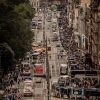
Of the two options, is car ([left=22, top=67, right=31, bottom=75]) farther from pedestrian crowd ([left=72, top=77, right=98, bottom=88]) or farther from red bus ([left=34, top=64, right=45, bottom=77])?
pedestrian crowd ([left=72, top=77, right=98, bottom=88])

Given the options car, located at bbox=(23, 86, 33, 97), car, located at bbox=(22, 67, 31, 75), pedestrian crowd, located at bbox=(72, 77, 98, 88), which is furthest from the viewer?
car, located at bbox=(22, 67, 31, 75)

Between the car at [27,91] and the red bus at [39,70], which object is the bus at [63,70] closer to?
the red bus at [39,70]

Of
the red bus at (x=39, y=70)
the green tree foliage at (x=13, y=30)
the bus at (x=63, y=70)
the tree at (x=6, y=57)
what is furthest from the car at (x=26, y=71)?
the tree at (x=6, y=57)

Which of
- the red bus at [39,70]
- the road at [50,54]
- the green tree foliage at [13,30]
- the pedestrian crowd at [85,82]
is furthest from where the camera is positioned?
the red bus at [39,70]

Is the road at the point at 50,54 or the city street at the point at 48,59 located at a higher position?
the city street at the point at 48,59

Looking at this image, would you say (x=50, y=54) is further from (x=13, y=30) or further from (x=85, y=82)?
(x=85, y=82)

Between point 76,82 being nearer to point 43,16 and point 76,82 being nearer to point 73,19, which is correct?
point 73,19

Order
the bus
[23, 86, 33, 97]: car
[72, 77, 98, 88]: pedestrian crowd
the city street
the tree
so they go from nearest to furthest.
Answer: the city street
[23, 86, 33, 97]: car
the tree
[72, 77, 98, 88]: pedestrian crowd
the bus

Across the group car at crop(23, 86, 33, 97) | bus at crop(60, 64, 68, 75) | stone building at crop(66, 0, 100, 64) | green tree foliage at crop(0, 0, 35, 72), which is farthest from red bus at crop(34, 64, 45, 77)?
car at crop(23, 86, 33, 97)

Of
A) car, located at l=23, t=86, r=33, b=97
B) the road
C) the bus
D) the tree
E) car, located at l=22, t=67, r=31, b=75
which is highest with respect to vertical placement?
the tree

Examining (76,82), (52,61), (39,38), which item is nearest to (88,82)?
(76,82)

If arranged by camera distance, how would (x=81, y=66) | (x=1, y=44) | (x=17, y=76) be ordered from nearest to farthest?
(x=1, y=44) → (x=17, y=76) → (x=81, y=66)
